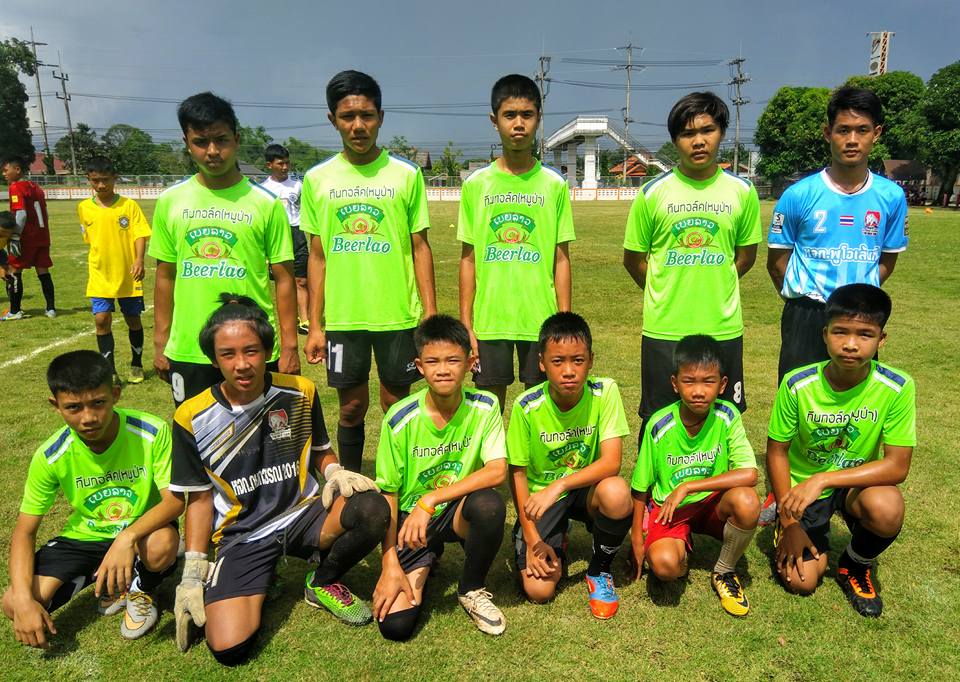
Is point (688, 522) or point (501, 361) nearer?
point (688, 522)

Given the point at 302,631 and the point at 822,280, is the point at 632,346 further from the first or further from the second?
the point at 302,631

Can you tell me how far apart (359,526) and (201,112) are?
2.20 metres

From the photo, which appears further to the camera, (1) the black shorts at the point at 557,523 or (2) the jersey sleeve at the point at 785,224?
(2) the jersey sleeve at the point at 785,224

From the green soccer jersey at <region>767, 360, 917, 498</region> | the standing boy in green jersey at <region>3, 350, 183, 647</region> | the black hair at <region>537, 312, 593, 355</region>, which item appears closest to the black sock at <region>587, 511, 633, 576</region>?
the black hair at <region>537, 312, 593, 355</region>

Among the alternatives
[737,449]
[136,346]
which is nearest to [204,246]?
[737,449]

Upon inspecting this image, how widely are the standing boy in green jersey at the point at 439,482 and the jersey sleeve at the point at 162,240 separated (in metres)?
1.47

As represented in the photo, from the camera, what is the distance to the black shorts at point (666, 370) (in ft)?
11.8

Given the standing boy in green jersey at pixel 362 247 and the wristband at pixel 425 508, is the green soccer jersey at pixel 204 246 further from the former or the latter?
the wristband at pixel 425 508

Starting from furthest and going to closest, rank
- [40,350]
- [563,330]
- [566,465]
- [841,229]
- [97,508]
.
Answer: [40,350]
[841,229]
[566,465]
[563,330]
[97,508]

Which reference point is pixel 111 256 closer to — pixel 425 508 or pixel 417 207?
pixel 417 207

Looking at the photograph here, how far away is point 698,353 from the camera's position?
3115 mm

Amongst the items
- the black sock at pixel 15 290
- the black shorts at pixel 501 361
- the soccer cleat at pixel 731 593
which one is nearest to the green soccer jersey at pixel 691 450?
the soccer cleat at pixel 731 593

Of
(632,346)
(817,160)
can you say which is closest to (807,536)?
(632,346)

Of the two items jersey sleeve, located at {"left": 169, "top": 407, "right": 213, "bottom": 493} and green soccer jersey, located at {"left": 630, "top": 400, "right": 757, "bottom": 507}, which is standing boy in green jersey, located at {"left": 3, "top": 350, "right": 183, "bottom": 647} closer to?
jersey sleeve, located at {"left": 169, "top": 407, "right": 213, "bottom": 493}
